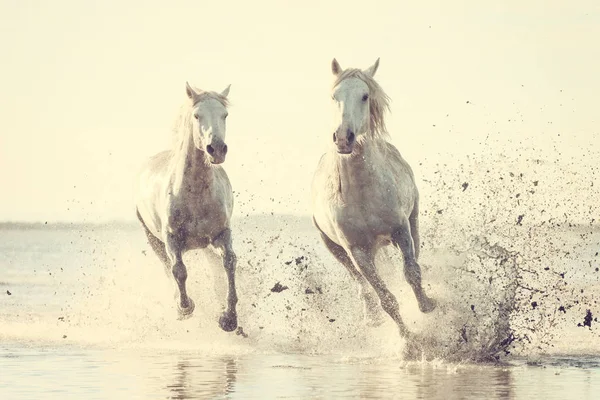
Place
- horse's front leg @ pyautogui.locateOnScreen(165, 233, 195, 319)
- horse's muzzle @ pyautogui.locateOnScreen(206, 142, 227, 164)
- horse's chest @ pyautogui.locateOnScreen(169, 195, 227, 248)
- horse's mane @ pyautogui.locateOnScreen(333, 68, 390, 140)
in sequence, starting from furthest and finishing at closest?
horse's front leg @ pyautogui.locateOnScreen(165, 233, 195, 319)
horse's chest @ pyautogui.locateOnScreen(169, 195, 227, 248)
horse's muzzle @ pyautogui.locateOnScreen(206, 142, 227, 164)
horse's mane @ pyautogui.locateOnScreen(333, 68, 390, 140)

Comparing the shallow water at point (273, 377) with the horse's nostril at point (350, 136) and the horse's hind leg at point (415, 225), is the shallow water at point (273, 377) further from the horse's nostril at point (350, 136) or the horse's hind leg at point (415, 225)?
the horse's nostril at point (350, 136)

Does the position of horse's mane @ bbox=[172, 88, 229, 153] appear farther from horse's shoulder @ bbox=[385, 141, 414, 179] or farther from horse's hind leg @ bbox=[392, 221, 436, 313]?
horse's hind leg @ bbox=[392, 221, 436, 313]

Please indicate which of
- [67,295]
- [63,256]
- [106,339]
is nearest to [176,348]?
[106,339]

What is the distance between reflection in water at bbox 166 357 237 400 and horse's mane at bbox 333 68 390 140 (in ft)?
7.78

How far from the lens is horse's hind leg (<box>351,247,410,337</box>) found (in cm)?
1207

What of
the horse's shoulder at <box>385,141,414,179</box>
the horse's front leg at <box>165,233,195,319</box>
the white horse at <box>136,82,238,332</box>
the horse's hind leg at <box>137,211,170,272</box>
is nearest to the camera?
the horse's shoulder at <box>385,141,414,179</box>

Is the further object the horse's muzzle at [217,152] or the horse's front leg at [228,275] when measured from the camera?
the horse's front leg at [228,275]

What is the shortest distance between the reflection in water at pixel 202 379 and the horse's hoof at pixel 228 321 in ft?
1.63

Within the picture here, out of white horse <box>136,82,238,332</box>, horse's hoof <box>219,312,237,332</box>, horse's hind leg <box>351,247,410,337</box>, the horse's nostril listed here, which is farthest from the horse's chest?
the horse's nostril

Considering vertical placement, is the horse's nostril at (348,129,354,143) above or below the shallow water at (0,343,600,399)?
above

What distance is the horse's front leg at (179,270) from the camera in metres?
13.6

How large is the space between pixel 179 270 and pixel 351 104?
2.88 metres

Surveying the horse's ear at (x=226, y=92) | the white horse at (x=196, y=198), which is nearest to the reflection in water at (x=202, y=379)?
the white horse at (x=196, y=198)

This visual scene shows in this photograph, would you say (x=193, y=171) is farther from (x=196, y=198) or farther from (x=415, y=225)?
(x=415, y=225)
